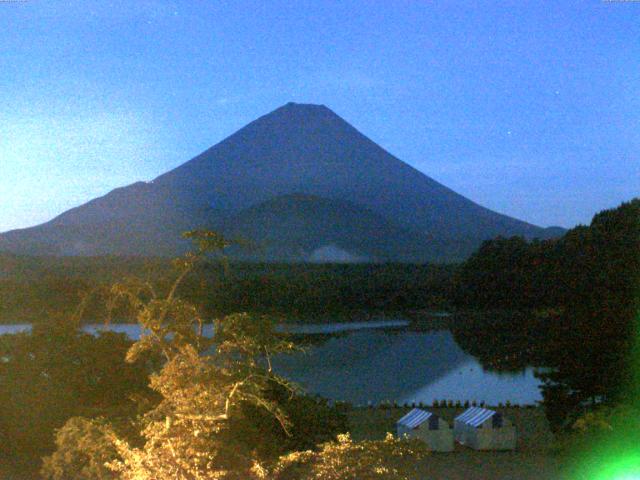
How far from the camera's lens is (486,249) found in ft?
144

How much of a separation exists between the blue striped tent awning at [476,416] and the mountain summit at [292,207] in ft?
193

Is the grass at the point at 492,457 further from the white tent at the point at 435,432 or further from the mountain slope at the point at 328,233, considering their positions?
the mountain slope at the point at 328,233

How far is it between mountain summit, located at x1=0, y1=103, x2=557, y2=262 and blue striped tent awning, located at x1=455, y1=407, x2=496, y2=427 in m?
58.9

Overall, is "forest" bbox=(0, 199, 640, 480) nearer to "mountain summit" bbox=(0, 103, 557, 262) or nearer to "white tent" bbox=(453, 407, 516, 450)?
"white tent" bbox=(453, 407, 516, 450)

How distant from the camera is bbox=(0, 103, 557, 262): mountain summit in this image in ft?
282

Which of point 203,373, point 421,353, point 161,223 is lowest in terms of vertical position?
point 421,353

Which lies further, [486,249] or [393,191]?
[393,191]

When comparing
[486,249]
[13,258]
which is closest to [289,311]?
[486,249]

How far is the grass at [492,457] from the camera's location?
36.0ft

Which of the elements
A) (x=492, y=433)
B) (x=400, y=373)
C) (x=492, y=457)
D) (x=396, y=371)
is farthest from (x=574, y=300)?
(x=396, y=371)

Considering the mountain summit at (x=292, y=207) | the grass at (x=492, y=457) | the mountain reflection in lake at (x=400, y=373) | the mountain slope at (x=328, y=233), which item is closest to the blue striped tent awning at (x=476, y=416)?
the grass at (x=492, y=457)

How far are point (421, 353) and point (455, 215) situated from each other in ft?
311

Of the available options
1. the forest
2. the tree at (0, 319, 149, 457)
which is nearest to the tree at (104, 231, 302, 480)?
the forest

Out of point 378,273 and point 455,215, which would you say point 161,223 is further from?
point 455,215
